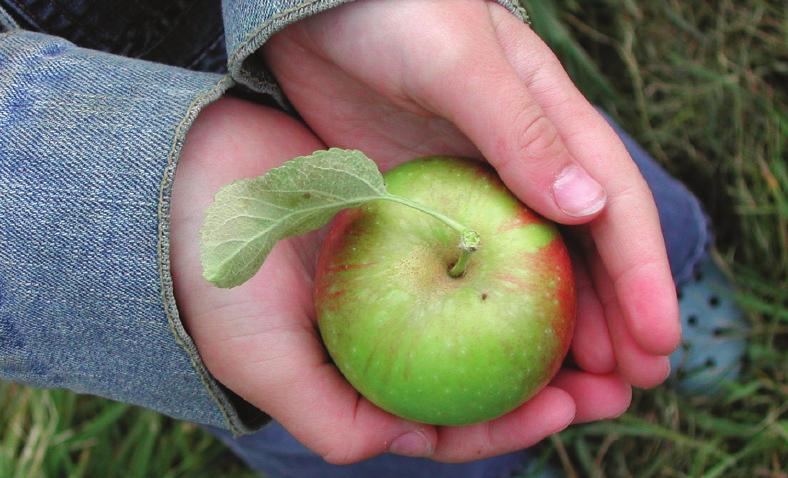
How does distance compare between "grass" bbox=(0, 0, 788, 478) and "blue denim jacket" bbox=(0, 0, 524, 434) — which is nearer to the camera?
"blue denim jacket" bbox=(0, 0, 524, 434)

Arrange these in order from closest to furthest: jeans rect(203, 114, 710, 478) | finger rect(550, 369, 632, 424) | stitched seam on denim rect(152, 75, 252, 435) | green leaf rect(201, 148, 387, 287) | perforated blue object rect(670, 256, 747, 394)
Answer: green leaf rect(201, 148, 387, 287) → stitched seam on denim rect(152, 75, 252, 435) → finger rect(550, 369, 632, 424) → jeans rect(203, 114, 710, 478) → perforated blue object rect(670, 256, 747, 394)

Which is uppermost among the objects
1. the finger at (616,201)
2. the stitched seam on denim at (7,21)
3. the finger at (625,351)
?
the stitched seam on denim at (7,21)

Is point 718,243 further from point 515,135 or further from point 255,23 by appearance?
point 255,23

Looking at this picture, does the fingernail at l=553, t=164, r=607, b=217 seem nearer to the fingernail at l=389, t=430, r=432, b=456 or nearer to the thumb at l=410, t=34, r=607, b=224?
the thumb at l=410, t=34, r=607, b=224

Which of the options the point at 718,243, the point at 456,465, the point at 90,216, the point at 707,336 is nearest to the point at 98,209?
the point at 90,216

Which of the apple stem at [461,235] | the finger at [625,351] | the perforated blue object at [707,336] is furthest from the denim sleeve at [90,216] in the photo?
the perforated blue object at [707,336]

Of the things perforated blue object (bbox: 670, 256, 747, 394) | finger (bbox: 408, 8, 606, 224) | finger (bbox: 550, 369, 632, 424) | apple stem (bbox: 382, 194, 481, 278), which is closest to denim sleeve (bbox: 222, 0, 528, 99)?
finger (bbox: 408, 8, 606, 224)

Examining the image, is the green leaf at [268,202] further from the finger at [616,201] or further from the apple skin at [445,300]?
the finger at [616,201]
